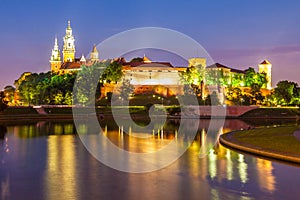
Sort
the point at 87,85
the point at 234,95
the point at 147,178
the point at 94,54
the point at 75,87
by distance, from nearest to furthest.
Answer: the point at 147,178 → the point at 87,85 → the point at 75,87 → the point at 234,95 → the point at 94,54

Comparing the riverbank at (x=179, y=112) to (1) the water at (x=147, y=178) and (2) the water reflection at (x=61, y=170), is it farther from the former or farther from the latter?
(1) the water at (x=147, y=178)

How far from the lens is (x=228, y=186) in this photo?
1628cm

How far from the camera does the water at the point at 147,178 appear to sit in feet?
49.6

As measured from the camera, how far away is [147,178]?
17734 mm

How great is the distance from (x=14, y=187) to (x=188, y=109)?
58742 mm

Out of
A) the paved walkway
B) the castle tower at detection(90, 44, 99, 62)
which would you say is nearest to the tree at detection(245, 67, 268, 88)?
the castle tower at detection(90, 44, 99, 62)

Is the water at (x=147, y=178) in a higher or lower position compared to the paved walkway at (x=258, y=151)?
lower

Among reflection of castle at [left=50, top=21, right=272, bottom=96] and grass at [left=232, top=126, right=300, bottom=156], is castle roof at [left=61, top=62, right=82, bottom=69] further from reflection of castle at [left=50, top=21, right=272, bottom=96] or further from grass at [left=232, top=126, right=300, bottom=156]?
grass at [left=232, top=126, right=300, bottom=156]

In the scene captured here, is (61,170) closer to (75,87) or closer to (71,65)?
(75,87)

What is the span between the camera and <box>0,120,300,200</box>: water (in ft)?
49.6

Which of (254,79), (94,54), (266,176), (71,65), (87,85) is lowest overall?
(266,176)

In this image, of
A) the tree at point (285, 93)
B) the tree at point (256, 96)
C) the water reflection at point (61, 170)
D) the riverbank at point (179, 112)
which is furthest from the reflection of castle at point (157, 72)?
the water reflection at point (61, 170)

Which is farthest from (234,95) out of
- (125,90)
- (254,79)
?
(125,90)

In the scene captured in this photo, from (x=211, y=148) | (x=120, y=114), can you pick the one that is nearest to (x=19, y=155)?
(x=211, y=148)
